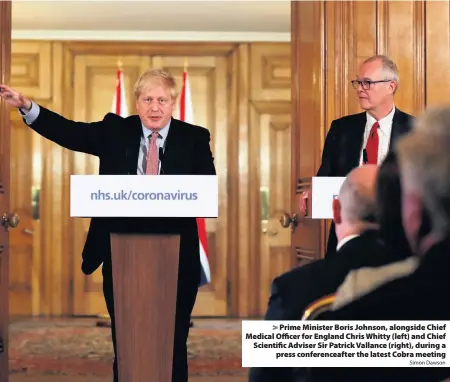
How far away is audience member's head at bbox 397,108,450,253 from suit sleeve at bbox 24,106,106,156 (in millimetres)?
2271

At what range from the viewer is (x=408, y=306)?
3.30 ft

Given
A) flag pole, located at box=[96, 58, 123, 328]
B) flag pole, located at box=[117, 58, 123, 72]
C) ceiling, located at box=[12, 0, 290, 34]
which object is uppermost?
ceiling, located at box=[12, 0, 290, 34]

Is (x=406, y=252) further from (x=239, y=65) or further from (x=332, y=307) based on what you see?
(x=239, y=65)

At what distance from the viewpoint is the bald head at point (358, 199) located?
1.16m

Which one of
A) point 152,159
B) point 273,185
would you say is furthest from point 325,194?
point 273,185

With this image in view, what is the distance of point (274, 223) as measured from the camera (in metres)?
8.24

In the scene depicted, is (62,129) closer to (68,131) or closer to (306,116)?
(68,131)

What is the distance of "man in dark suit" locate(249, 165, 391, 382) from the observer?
44.1 inches

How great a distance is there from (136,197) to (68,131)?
871 mm

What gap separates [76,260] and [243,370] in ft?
10.9

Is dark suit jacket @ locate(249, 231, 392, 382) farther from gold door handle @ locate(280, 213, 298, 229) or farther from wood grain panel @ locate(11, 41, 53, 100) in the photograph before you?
wood grain panel @ locate(11, 41, 53, 100)

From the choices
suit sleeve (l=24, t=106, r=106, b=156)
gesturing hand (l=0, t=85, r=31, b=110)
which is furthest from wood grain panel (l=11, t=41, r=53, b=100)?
gesturing hand (l=0, t=85, r=31, b=110)

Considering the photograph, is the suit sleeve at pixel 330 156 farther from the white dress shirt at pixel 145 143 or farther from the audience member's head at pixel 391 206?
the audience member's head at pixel 391 206

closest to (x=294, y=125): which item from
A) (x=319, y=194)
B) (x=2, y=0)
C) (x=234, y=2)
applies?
(x=2, y=0)
